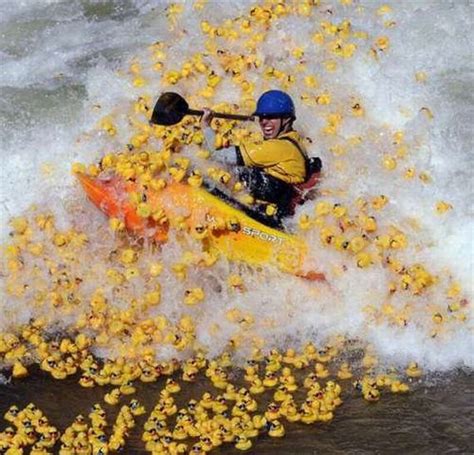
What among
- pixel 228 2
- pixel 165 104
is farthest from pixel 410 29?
pixel 165 104

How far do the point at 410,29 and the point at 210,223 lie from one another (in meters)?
4.26

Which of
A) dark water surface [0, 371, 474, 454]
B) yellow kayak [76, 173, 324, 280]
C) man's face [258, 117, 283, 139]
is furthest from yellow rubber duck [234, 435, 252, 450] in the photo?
man's face [258, 117, 283, 139]

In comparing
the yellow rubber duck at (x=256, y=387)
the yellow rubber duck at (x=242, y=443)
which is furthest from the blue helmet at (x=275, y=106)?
the yellow rubber duck at (x=242, y=443)

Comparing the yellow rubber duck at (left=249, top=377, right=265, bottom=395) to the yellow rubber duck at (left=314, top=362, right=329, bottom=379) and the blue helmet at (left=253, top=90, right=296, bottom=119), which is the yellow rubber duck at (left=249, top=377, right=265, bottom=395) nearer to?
the yellow rubber duck at (left=314, top=362, right=329, bottom=379)

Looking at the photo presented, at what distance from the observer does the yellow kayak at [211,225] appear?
7.30m

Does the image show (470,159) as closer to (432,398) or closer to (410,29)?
(410,29)

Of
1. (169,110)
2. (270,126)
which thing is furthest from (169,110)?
(270,126)

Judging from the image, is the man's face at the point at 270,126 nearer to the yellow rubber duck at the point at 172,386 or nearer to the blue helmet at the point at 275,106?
the blue helmet at the point at 275,106

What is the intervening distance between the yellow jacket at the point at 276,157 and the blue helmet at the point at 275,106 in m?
0.20

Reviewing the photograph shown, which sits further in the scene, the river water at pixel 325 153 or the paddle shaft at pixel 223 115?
the paddle shaft at pixel 223 115

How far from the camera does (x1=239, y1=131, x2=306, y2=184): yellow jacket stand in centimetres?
736

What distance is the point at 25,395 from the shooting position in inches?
251

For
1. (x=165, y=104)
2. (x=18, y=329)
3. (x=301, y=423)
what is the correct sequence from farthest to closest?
1. (x=165, y=104)
2. (x=18, y=329)
3. (x=301, y=423)

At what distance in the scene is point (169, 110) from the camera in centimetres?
763
